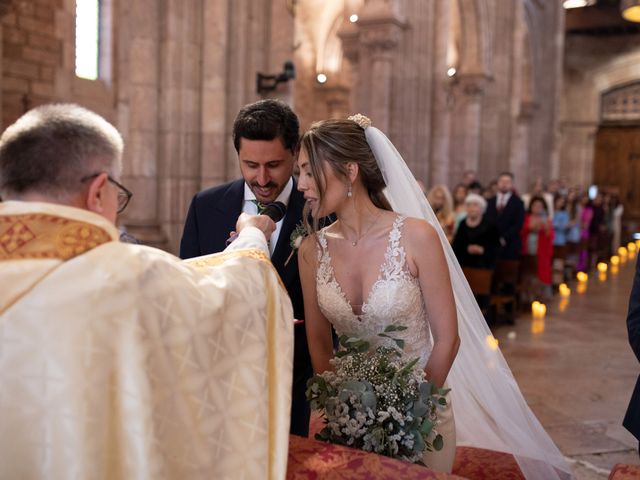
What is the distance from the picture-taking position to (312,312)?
8.22 ft

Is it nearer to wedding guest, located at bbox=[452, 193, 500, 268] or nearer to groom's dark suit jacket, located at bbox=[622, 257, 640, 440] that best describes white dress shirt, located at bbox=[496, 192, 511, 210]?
wedding guest, located at bbox=[452, 193, 500, 268]

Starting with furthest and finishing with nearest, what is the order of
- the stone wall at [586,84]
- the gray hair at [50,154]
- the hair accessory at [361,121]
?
the stone wall at [586,84]
the hair accessory at [361,121]
the gray hair at [50,154]

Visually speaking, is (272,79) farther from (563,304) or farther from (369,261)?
(369,261)

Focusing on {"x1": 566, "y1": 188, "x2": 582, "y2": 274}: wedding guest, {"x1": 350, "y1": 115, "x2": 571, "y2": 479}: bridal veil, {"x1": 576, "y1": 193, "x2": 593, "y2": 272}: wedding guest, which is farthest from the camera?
{"x1": 576, "y1": 193, "x2": 593, "y2": 272}: wedding guest

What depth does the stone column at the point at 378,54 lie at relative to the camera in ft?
36.3

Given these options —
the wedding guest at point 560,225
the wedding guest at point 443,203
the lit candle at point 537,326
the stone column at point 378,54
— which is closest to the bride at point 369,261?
the wedding guest at point 443,203

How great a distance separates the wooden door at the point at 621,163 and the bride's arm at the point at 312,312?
88.7 ft

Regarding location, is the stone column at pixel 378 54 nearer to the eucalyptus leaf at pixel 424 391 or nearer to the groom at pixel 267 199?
the groom at pixel 267 199

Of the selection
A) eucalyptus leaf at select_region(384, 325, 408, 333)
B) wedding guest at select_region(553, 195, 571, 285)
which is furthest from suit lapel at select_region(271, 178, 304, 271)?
wedding guest at select_region(553, 195, 571, 285)

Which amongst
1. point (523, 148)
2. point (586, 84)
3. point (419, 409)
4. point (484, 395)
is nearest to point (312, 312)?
point (419, 409)

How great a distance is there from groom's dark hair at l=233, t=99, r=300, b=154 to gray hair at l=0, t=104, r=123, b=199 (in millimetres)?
940

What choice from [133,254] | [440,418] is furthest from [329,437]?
[133,254]

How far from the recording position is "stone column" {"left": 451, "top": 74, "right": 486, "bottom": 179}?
1566 centimetres

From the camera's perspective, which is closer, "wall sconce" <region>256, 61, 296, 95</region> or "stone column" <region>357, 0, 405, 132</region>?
"wall sconce" <region>256, 61, 296, 95</region>
